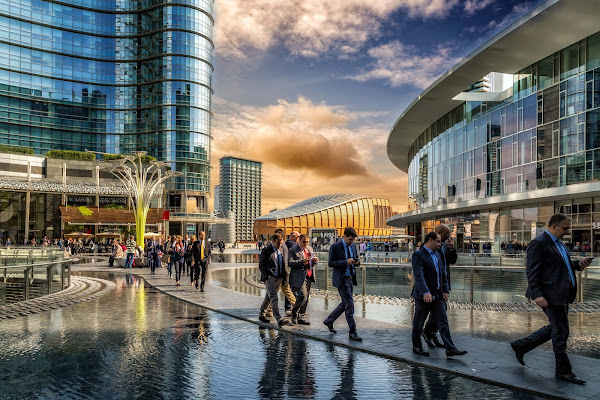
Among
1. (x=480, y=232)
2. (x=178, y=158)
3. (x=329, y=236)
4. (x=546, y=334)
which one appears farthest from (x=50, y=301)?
(x=178, y=158)

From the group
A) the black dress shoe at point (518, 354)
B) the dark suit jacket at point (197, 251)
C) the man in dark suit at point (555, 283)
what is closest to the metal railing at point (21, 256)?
the dark suit jacket at point (197, 251)

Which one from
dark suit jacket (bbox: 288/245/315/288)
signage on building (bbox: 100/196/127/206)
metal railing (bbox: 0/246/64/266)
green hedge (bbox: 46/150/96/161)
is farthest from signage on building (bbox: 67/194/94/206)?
dark suit jacket (bbox: 288/245/315/288)

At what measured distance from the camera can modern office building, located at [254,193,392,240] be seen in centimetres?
10768

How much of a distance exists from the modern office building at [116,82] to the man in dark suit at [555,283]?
8076cm

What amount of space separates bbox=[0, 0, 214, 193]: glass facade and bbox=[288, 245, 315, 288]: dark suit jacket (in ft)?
268

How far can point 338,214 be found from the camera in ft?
386

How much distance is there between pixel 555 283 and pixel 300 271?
188 inches

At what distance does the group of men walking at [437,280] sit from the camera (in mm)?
5816

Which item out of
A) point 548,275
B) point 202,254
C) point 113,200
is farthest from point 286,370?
point 113,200

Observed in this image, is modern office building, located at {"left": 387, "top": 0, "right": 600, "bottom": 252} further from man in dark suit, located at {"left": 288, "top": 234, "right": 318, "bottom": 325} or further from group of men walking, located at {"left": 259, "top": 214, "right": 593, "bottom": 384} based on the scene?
group of men walking, located at {"left": 259, "top": 214, "right": 593, "bottom": 384}

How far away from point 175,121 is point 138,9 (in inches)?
969

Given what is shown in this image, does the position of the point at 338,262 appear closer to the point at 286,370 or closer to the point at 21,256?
the point at 286,370

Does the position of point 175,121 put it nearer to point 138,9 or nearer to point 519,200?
point 138,9

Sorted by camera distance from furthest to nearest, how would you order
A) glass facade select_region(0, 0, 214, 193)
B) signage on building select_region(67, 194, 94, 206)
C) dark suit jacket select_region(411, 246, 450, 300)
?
glass facade select_region(0, 0, 214, 193), signage on building select_region(67, 194, 94, 206), dark suit jacket select_region(411, 246, 450, 300)
